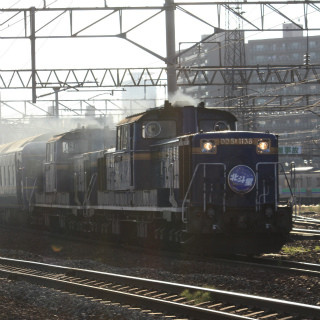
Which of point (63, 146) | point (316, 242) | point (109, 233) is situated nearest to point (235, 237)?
point (316, 242)

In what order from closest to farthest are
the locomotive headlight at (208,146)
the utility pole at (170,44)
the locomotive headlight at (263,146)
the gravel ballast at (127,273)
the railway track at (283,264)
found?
the gravel ballast at (127,273)
the railway track at (283,264)
the locomotive headlight at (208,146)
the locomotive headlight at (263,146)
the utility pole at (170,44)

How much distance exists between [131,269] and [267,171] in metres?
4.05

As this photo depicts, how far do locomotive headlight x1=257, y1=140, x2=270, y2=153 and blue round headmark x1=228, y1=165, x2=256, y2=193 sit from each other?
52 cm

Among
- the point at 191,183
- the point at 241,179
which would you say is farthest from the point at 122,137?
the point at 241,179

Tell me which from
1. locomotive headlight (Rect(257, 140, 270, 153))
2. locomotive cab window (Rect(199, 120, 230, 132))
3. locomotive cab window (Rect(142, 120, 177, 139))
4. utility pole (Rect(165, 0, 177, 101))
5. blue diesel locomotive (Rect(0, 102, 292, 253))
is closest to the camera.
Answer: blue diesel locomotive (Rect(0, 102, 292, 253))

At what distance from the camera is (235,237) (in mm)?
14961

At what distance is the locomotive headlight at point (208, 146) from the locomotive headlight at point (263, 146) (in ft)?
3.30

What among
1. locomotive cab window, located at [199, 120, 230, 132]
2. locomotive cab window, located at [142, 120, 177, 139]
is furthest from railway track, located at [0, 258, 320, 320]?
locomotive cab window, located at [199, 120, 230, 132]

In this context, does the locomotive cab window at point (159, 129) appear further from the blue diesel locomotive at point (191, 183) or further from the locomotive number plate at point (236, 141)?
the locomotive number plate at point (236, 141)

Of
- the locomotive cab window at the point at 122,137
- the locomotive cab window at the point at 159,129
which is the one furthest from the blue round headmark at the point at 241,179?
the locomotive cab window at the point at 122,137

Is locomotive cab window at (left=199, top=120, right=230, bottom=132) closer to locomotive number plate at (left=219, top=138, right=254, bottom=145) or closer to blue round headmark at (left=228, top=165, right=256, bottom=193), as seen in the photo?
locomotive number plate at (left=219, top=138, right=254, bottom=145)

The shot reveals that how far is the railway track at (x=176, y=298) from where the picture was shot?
8.06 m

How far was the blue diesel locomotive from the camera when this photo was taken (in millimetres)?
14883

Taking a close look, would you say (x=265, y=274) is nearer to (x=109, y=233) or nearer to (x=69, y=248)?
(x=69, y=248)
